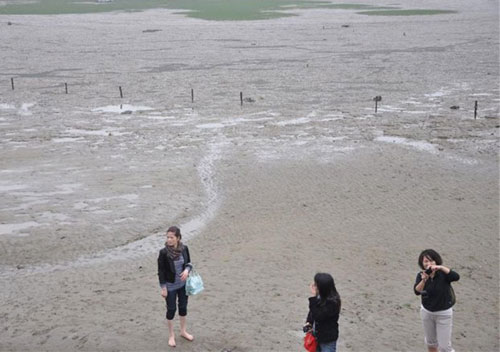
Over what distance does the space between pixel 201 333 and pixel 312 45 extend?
47.1 m

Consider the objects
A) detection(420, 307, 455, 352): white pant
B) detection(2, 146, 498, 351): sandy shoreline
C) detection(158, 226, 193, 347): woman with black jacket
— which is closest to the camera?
detection(420, 307, 455, 352): white pant

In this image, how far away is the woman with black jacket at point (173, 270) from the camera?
8.56 meters

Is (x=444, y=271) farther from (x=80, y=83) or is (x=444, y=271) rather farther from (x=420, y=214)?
(x=80, y=83)

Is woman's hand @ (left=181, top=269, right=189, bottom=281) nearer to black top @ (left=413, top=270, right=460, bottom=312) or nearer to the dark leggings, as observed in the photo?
the dark leggings

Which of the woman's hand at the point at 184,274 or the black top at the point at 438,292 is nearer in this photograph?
the black top at the point at 438,292

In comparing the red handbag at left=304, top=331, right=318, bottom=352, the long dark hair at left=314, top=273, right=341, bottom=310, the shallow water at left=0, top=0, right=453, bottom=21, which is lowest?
the red handbag at left=304, top=331, right=318, bottom=352

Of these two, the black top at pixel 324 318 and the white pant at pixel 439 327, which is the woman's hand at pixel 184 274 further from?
the white pant at pixel 439 327

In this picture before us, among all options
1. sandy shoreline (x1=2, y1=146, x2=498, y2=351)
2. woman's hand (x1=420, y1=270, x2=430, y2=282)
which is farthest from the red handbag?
sandy shoreline (x1=2, y1=146, x2=498, y2=351)

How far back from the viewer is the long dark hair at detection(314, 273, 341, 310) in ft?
23.4

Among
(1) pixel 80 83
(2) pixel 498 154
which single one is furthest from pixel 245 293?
(1) pixel 80 83

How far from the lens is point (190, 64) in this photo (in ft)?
146

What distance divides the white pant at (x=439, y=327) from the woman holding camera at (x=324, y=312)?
1.42 m

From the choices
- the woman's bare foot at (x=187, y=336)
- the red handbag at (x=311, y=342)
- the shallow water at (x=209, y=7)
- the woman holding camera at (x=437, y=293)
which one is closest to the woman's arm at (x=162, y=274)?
the woman's bare foot at (x=187, y=336)

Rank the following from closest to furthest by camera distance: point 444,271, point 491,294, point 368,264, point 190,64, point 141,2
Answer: point 444,271 → point 491,294 → point 368,264 → point 190,64 → point 141,2
